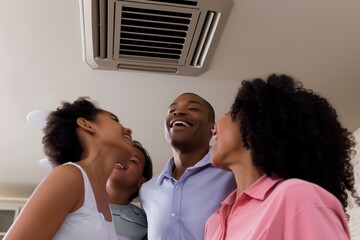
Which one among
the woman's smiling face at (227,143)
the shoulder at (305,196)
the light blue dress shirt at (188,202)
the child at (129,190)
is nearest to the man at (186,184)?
the light blue dress shirt at (188,202)

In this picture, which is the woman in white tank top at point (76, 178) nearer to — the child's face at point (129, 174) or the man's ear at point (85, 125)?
the man's ear at point (85, 125)

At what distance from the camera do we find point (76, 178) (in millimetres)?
1095

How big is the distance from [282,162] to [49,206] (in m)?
0.56

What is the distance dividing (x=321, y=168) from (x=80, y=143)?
0.75 meters

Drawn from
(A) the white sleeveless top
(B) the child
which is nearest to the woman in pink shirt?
(A) the white sleeveless top

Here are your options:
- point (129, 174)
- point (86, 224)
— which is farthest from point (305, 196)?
point (129, 174)

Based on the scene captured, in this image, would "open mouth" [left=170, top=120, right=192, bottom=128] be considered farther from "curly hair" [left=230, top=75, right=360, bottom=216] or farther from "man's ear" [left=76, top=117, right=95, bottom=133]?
"curly hair" [left=230, top=75, right=360, bottom=216]

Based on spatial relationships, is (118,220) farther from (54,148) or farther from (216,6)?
(216,6)

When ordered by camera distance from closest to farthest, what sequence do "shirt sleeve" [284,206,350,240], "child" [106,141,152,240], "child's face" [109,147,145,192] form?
"shirt sleeve" [284,206,350,240] < "child" [106,141,152,240] < "child's face" [109,147,145,192]

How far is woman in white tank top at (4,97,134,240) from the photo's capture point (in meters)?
0.98

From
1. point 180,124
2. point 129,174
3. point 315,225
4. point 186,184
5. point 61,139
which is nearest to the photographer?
point 315,225

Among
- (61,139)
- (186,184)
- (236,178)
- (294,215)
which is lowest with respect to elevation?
(186,184)

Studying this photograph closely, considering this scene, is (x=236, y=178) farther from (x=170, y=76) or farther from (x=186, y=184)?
(x=170, y=76)

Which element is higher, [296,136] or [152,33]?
[296,136]
